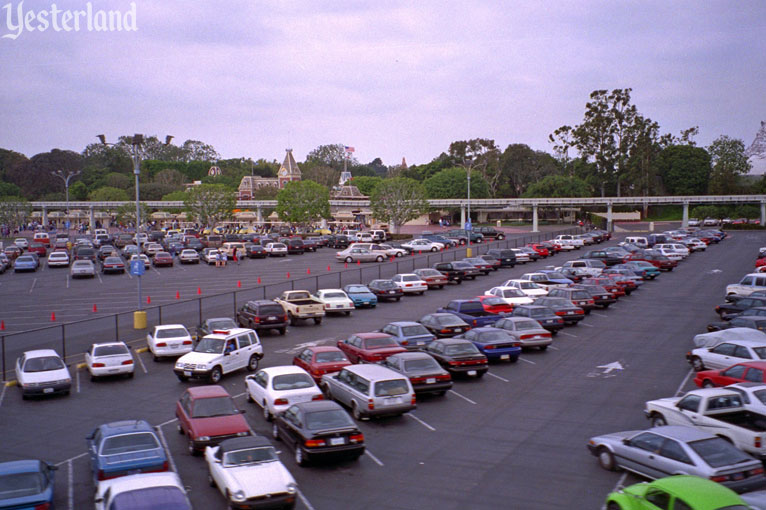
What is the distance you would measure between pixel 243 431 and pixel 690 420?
969 centimetres

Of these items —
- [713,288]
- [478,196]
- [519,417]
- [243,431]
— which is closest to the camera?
[243,431]

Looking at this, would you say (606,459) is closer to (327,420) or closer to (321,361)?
(327,420)

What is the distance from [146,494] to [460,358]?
37.9 feet

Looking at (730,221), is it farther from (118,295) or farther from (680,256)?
(118,295)

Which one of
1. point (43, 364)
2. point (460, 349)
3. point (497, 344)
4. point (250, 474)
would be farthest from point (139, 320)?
point (250, 474)

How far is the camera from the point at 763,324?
2230cm

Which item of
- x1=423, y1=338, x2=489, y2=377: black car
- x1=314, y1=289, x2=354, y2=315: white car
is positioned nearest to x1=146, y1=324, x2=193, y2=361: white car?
x1=314, y1=289, x2=354, y2=315: white car

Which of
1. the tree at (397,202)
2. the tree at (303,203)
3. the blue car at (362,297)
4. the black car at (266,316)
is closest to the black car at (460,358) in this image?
the black car at (266,316)

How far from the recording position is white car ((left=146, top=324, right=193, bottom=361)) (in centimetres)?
2366

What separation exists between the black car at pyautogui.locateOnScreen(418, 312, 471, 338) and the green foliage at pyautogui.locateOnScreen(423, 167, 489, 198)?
3527 inches

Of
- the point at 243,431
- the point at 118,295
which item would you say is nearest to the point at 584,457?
the point at 243,431

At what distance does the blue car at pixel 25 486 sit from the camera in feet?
34.8

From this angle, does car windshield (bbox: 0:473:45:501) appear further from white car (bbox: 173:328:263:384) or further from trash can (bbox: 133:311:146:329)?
trash can (bbox: 133:311:146:329)

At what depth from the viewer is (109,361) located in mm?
21188
